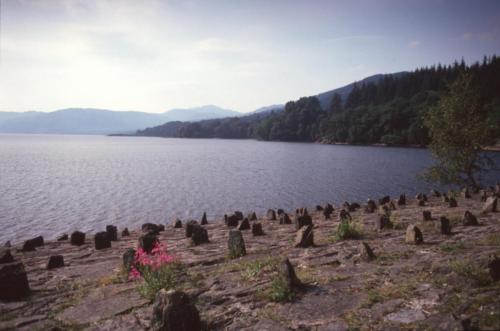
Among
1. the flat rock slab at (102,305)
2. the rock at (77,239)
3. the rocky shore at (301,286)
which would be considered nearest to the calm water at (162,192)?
the rock at (77,239)

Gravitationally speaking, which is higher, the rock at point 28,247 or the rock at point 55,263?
the rock at point 55,263

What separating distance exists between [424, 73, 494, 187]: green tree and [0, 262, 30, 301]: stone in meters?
38.6

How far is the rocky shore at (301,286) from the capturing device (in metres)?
8.02

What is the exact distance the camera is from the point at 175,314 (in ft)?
26.6

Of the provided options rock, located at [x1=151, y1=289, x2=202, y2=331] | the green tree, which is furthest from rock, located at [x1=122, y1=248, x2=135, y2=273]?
the green tree

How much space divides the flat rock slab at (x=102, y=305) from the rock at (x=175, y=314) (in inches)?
88.0

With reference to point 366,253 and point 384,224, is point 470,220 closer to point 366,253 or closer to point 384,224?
point 384,224

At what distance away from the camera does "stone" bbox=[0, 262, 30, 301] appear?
11.4 meters

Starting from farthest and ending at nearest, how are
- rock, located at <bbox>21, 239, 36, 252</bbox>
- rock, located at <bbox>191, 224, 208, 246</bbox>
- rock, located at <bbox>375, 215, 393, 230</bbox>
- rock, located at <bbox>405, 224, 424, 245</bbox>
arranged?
1. rock, located at <bbox>21, 239, 36, 252</bbox>
2. rock, located at <bbox>191, 224, 208, 246</bbox>
3. rock, located at <bbox>375, 215, 393, 230</bbox>
4. rock, located at <bbox>405, 224, 424, 245</bbox>

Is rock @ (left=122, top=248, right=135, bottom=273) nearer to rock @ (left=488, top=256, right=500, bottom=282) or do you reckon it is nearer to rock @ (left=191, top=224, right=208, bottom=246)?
rock @ (left=191, top=224, right=208, bottom=246)

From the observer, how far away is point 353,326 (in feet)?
24.8

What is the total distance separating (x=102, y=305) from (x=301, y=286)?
6.33 metres

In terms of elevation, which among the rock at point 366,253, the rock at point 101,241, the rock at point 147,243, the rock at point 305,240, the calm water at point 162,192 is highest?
the rock at point 366,253

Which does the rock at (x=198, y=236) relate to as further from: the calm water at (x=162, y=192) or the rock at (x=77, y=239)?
the calm water at (x=162, y=192)
